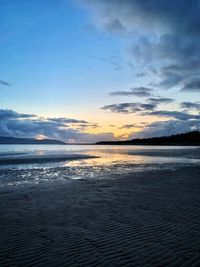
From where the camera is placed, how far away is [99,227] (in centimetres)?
841

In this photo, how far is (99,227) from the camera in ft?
27.6

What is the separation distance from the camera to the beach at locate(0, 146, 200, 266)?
618 centimetres

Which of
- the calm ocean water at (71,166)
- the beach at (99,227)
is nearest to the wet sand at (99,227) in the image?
the beach at (99,227)

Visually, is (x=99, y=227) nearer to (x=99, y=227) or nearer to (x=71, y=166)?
(x=99, y=227)

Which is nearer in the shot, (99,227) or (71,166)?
(99,227)

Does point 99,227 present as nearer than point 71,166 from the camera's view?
Yes

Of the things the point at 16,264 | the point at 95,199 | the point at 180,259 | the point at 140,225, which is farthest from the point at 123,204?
the point at 16,264

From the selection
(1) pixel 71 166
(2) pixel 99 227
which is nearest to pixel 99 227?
(2) pixel 99 227

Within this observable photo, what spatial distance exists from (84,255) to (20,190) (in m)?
9.38

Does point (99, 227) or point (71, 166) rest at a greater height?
point (71, 166)

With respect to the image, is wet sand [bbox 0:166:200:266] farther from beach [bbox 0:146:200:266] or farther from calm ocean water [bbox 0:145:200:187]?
calm ocean water [bbox 0:145:200:187]

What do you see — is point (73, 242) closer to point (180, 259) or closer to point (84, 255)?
point (84, 255)

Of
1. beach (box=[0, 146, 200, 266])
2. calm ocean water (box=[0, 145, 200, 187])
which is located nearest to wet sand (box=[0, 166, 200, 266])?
beach (box=[0, 146, 200, 266])

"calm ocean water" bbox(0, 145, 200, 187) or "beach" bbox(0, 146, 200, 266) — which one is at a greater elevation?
"calm ocean water" bbox(0, 145, 200, 187)
